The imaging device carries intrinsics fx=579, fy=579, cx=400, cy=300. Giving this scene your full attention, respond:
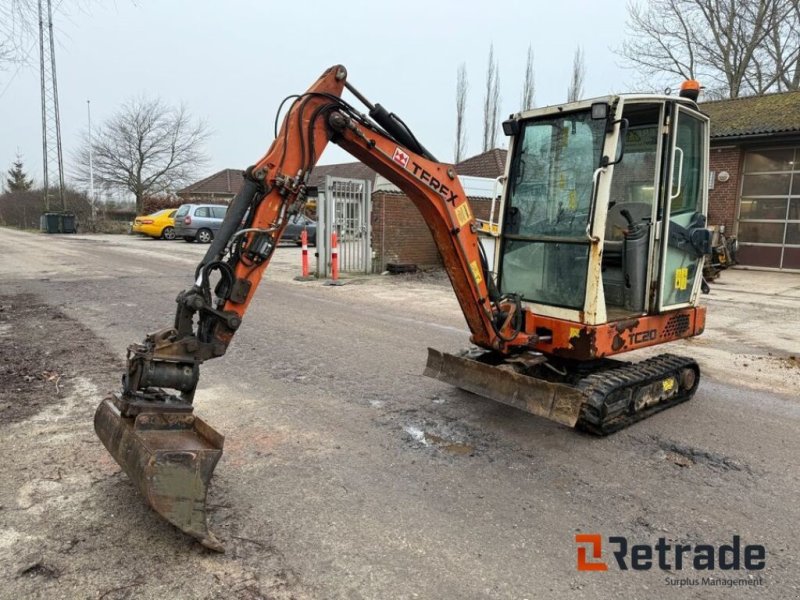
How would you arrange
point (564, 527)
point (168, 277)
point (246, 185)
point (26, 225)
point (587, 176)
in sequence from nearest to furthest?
point (564, 527)
point (246, 185)
point (587, 176)
point (168, 277)
point (26, 225)

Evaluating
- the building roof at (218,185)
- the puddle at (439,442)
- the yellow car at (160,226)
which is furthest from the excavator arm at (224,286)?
the building roof at (218,185)

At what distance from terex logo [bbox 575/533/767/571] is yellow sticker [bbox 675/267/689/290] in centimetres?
270

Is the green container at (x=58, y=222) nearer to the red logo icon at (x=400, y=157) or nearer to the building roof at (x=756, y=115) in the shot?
the building roof at (x=756, y=115)

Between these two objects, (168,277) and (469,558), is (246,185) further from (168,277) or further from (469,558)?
(168,277)

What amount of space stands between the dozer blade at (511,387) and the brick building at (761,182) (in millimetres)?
14262

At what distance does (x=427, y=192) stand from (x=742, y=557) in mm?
2955

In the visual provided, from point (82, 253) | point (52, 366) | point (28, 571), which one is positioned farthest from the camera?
point (82, 253)

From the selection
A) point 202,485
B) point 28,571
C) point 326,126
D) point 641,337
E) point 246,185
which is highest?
point 326,126

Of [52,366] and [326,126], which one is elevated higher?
[326,126]

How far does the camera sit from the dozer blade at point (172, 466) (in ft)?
9.31

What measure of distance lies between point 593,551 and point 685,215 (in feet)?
11.4

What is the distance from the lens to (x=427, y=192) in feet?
14.1

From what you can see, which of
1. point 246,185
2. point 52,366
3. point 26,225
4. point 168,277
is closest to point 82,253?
point 168,277

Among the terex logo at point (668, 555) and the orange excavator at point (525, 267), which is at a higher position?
the orange excavator at point (525, 267)
